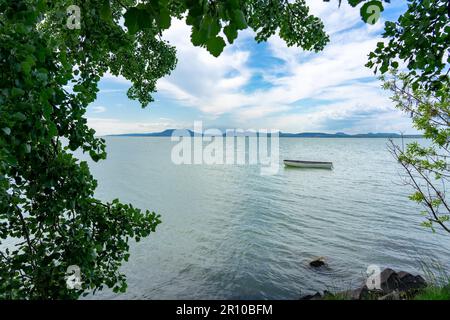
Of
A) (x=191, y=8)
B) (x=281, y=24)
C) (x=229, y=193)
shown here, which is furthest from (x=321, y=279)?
(x=229, y=193)

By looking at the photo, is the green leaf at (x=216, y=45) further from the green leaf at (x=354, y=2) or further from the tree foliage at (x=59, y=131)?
the green leaf at (x=354, y=2)

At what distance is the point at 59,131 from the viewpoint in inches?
142

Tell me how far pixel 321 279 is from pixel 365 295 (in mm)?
3845

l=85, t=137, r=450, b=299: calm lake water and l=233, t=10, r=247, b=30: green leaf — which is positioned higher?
l=233, t=10, r=247, b=30: green leaf

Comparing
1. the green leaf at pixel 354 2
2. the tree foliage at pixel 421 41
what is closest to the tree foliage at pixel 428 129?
the tree foliage at pixel 421 41

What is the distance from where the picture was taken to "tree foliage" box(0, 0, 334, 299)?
154 cm

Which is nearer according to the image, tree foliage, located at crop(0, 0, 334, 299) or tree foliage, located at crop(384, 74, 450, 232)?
tree foliage, located at crop(0, 0, 334, 299)

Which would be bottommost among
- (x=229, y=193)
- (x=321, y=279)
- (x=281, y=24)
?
(x=321, y=279)

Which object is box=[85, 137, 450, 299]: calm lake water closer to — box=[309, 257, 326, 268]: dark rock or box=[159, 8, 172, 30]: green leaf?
box=[309, 257, 326, 268]: dark rock

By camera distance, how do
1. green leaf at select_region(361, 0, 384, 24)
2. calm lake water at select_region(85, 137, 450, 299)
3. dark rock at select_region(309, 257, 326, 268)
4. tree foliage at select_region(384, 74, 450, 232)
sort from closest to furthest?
green leaf at select_region(361, 0, 384, 24)
tree foliage at select_region(384, 74, 450, 232)
calm lake water at select_region(85, 137, 450, 299)
dark rock at select_region(309, 257, 326, 268)

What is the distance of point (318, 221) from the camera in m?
26.6

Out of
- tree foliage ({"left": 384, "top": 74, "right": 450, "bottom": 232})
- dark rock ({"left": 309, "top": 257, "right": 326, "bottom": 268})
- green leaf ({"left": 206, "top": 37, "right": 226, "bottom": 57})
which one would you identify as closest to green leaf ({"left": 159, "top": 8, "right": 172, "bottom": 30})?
green leaf ({"left": 206, "top": 37, "right": 226, "bottom": 57})

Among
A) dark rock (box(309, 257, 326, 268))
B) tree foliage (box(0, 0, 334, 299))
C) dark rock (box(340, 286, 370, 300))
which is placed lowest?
dark rock (box(309, 257, 326, 268))
